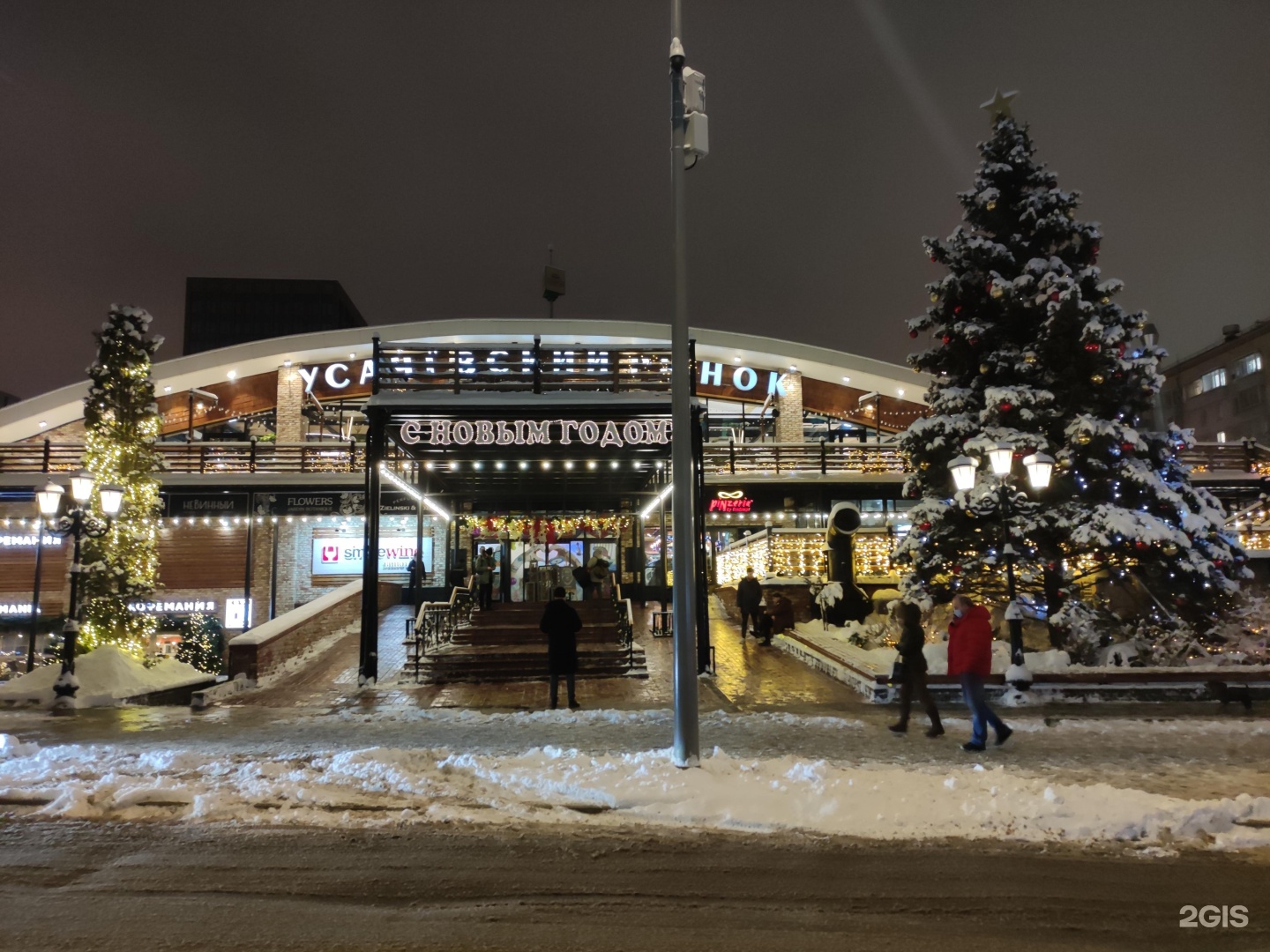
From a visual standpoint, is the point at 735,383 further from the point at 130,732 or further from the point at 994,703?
the point at 130,732

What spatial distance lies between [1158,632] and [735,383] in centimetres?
1836

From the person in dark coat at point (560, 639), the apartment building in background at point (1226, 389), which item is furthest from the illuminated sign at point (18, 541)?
the apartment building in background at point (1226, 389)

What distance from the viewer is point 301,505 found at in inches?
997

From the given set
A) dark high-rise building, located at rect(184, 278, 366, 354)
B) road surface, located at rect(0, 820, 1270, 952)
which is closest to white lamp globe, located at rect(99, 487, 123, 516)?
road surface, located at rect(0, 820, 1270, 952)

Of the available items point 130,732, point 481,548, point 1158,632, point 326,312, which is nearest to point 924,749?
point 1158,632

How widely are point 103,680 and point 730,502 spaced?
54.5 feet

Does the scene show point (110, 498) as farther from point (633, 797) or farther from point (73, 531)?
point (633, 797)

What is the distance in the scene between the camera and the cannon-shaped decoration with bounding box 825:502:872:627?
18766mm

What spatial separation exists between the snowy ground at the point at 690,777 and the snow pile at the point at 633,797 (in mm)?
20

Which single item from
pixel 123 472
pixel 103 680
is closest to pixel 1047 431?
pixel 103 680

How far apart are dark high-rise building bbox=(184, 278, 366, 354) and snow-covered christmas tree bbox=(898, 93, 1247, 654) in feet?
432

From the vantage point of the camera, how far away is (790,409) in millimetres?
30000

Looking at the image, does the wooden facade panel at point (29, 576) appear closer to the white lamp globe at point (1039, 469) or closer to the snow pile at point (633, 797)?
the snow pile at point (633, 797)

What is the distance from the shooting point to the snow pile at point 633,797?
249 inches
